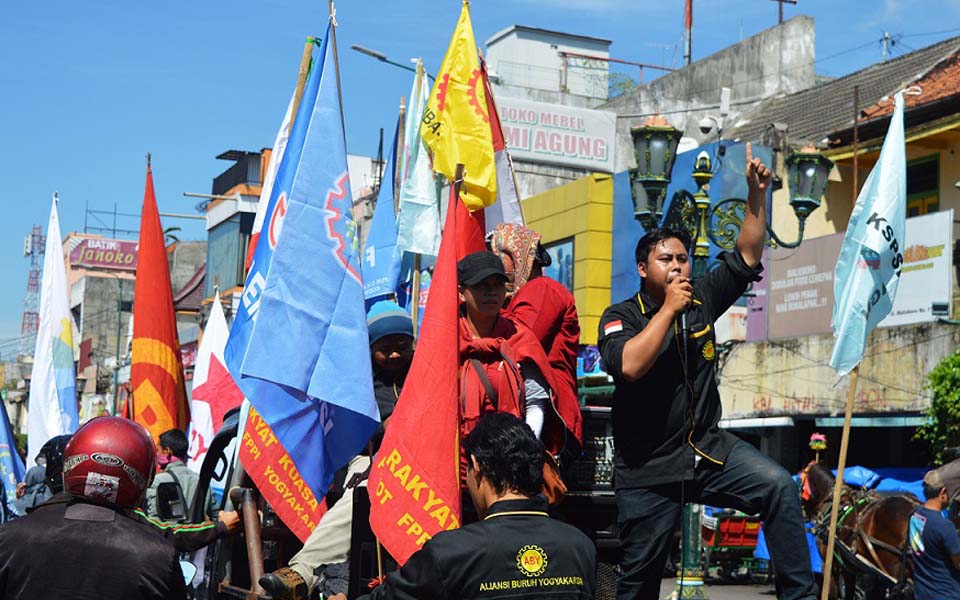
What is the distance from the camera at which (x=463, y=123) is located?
30.1 feet

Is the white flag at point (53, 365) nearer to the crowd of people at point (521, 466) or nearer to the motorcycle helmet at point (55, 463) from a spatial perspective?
the motorcycle helmet at point (55, 463)

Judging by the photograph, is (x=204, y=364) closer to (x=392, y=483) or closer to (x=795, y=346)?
(x=392, y=483)

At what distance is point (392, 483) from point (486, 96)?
4571 mm

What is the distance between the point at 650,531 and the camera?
538 centimetres

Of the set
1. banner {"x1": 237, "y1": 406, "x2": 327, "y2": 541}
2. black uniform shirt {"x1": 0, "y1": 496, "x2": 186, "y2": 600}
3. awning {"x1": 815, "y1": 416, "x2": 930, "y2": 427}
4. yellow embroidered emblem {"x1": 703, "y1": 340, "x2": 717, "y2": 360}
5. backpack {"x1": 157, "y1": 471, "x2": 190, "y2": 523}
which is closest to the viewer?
black uniform shirt {"x1": 0, "y1": 496, "x2": 186, "y2": 600}

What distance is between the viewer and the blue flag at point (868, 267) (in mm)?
8141

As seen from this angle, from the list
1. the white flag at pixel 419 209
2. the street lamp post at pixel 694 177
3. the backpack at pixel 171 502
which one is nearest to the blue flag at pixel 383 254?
the white flag at pixel 419 209

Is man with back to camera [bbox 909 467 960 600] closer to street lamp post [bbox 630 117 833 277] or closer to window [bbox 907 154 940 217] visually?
street lamp post [bbox 630 117 833 277]

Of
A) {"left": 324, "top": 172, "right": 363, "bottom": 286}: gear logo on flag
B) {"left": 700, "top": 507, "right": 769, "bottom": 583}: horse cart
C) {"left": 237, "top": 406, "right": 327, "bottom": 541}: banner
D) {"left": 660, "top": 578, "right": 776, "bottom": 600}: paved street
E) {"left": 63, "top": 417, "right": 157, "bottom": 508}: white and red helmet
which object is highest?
{"left": 324, "top": 172, "right": 363, "bottom": 286}: gear logo on flag

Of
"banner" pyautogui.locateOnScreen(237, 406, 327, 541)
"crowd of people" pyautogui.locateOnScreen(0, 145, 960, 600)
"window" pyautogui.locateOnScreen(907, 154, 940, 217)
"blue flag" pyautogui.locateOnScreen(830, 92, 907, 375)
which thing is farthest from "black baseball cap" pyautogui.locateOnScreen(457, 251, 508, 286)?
"window" pyautogui.locateOnScreen(907, 154, 940, 217)

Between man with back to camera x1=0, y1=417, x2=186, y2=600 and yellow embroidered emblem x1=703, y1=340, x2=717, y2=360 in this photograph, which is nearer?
man with back to camera x1=0, y1=417, x2=186, y2=600

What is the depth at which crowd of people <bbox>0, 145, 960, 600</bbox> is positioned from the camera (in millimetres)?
3791

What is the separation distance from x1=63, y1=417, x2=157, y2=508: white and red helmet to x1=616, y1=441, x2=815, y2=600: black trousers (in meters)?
2.31

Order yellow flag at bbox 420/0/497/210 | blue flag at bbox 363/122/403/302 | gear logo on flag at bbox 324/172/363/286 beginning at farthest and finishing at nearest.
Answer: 1. blue flag at bbox 363/122/403/302
2. yellow flag at bbox 420/0/497/210
3. gear logo on flag at bbox 324/172/363/286
